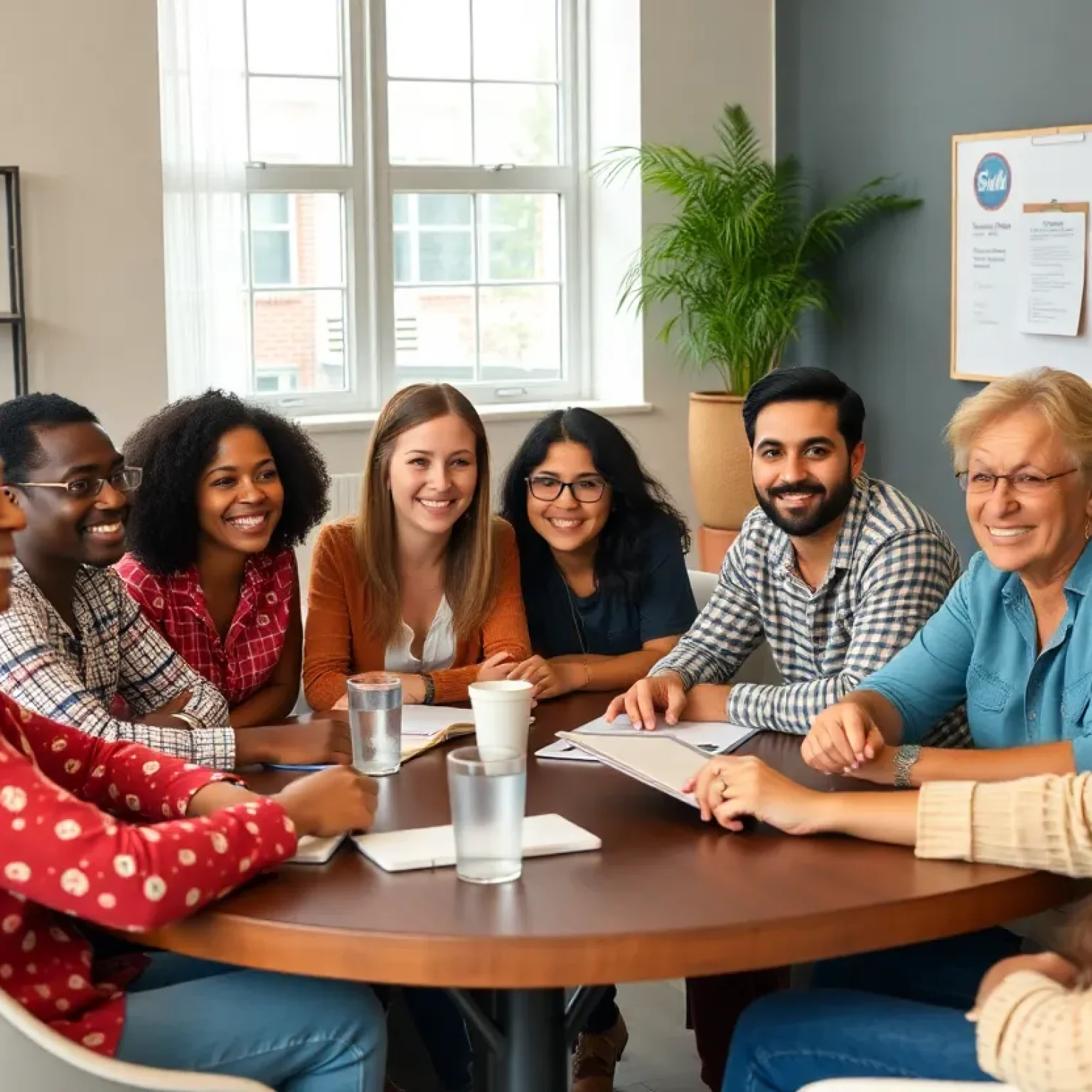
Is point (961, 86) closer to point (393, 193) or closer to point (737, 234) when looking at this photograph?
point (737, 234)

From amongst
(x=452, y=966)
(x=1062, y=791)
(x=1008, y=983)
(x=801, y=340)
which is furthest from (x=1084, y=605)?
(x=801, y=340)

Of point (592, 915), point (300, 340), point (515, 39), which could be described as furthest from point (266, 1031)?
point (515, 39)

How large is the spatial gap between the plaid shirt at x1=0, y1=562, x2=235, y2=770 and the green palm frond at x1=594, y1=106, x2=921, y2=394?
3.40m

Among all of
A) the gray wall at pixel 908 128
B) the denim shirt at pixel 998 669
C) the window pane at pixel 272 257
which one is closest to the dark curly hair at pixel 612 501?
the denim shirt at pixel 998 669

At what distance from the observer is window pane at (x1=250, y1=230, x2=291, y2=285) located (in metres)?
5.60

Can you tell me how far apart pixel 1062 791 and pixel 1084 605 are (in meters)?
0.36

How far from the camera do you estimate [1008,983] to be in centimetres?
144

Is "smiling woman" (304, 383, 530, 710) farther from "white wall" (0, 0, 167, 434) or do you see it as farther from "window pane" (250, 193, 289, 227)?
"window pane" (250, 193, 289, 227)

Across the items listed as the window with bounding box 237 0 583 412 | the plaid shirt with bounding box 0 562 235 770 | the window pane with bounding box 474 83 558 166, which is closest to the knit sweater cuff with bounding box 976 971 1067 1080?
the plaid shirt with bounding box 0 562 235 770

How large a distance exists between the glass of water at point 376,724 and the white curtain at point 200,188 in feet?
11.1

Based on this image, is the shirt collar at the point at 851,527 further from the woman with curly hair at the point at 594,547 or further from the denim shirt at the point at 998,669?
the woman with curly hair at the point at 594,547

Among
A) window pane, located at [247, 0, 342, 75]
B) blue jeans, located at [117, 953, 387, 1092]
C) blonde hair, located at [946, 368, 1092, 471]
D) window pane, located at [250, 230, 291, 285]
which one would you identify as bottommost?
blue jeans, located at [117, 953, 387, 1092]

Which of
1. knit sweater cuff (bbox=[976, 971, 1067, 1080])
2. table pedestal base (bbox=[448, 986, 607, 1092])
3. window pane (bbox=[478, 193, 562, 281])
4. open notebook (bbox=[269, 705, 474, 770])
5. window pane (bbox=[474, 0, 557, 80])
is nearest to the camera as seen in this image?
knit sweater cuff (bbox=[976, 971, 1067, 1080])

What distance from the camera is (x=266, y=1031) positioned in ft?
5.31
